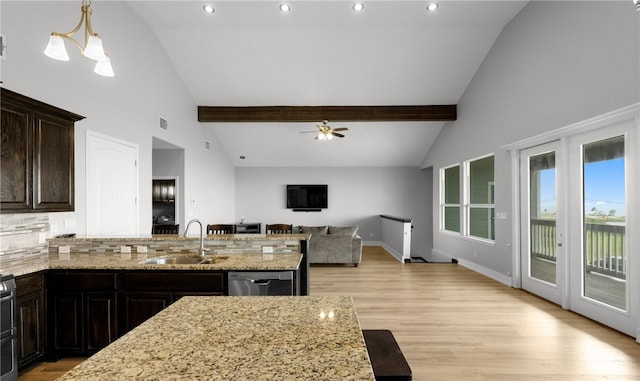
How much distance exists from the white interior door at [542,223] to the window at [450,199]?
243cm

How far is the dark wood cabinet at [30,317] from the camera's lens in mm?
2484

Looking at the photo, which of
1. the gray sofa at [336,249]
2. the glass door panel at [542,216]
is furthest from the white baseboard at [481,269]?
the gray sofa at [336,249]

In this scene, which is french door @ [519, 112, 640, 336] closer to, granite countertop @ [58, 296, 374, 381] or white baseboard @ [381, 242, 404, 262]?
Result: white baseboard @ [381, 242, 404, 262]

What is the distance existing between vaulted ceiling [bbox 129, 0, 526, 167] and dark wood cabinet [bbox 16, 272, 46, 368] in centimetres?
404

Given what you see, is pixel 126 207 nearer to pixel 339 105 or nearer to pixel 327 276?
pixel 327 276

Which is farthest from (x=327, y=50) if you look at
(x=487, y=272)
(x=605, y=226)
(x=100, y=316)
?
(x=100, y=316)

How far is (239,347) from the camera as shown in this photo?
1.05 m

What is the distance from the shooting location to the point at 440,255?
25.7 ft

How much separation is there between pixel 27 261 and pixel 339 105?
5.77 metres

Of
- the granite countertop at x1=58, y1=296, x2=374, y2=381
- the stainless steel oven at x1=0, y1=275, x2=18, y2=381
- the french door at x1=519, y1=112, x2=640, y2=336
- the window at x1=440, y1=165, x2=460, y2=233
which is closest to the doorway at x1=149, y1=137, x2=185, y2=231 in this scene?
the stainless steel oven at x1=0, y1=275, x2=18, y2=381

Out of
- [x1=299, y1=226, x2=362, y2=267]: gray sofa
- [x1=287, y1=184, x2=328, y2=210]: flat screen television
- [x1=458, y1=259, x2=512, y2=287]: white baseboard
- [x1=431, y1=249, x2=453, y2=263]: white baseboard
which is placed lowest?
[x1=431, y1=249, x2=453, y2=263]: white baseboard

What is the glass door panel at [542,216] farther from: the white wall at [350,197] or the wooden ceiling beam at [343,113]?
the white wall at [350,197]

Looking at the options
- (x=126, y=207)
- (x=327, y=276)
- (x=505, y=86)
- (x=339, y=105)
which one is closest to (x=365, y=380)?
(x=126, y=207)

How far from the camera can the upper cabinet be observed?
8.34 feet
